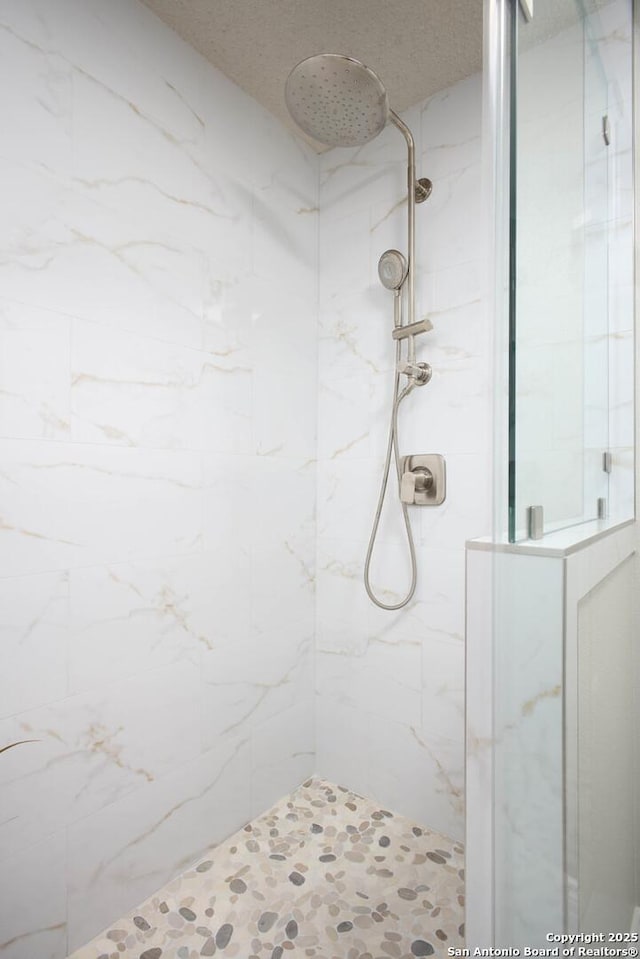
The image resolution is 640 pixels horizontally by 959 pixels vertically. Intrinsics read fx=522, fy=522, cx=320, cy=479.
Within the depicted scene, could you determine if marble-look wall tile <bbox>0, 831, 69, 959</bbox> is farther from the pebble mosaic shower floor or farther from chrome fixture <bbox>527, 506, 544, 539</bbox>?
chrome fixture <bbox>527, 506, 544, 539</bbox>

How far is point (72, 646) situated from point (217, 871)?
0.76m

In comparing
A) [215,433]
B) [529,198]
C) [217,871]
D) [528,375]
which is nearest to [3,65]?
[215,433]

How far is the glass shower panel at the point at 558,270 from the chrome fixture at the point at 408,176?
0.49 meters

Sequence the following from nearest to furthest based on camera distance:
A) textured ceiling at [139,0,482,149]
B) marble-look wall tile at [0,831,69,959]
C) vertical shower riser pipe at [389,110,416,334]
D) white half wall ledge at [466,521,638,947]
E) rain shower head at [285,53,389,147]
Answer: white half wall ledge at [466,521,638,947] → marble-look wall tile at [0,831,69,959] → rain shower head at [285,53,389,147] → textured ceiling at [139,0,482,149] → vertical shower riser pipe at [389,110,416,334]

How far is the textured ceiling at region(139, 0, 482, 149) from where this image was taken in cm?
130

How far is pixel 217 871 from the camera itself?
4.57ft

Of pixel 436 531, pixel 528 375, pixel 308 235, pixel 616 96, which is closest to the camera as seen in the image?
pixel 528 375

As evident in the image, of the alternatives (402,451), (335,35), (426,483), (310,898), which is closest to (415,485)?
(426,483)

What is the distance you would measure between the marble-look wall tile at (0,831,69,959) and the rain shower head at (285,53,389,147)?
1.75 metres

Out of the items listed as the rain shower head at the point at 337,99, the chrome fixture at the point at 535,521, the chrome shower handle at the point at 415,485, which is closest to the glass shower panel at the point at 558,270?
the chrome fixture at the point at 535,521

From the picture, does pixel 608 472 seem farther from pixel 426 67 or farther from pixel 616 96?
pixel 426 67

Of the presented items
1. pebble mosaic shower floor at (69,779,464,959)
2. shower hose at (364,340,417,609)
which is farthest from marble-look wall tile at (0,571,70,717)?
shower hose at (364,340,417,609)

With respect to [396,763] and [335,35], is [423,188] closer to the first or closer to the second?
[335,35]

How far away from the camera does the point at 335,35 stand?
138 cm
